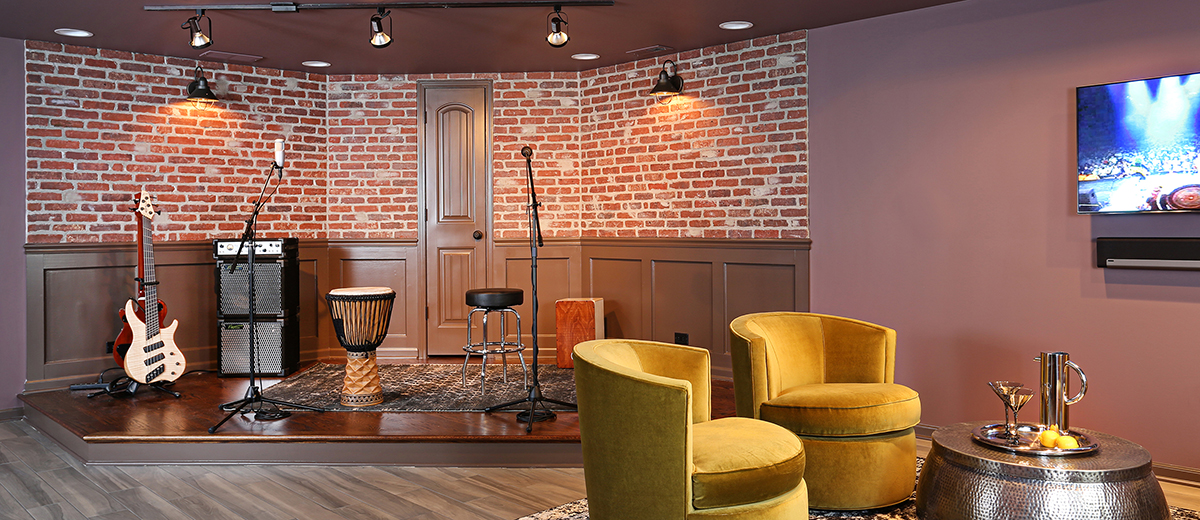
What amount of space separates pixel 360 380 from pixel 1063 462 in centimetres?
362

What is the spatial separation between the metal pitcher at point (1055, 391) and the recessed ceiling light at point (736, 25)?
2.74m

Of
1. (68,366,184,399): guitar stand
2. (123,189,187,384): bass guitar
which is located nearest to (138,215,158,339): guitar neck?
(123,189,187,384): bass guitar

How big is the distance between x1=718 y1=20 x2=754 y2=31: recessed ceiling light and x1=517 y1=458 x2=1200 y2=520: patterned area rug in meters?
2.88

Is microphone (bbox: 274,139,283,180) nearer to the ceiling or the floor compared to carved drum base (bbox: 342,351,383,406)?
nearer to the ceiling

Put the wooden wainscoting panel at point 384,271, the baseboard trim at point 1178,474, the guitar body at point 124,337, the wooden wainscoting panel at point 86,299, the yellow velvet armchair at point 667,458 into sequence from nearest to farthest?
the yellow velvet armchair at point 667,458
the baseboard trim at point 1178,474
the guitar body at point 124,337
the wooden wainscoting panel at point 86,299
the wooden wainscoting panel at point 384,271

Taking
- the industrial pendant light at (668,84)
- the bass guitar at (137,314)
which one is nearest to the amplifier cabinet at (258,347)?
the bass guitar at (137,314)

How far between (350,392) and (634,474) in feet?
9.01

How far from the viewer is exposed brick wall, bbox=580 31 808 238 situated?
16.6 feet

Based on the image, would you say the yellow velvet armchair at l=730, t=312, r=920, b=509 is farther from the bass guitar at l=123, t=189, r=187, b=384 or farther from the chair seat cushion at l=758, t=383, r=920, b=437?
the bass guitar at l=123, t=189, r=187, b=384

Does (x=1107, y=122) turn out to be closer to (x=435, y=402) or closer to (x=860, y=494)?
(x=860, y=494)

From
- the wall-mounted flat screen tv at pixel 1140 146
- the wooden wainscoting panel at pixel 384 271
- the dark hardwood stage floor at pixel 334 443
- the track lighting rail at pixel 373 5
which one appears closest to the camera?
the wall-mounted flat screen tv at pixel 1140 146

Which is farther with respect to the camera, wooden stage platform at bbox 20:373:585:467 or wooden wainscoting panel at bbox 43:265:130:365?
wooden wainscoting panel at bbox 43:265:130:365

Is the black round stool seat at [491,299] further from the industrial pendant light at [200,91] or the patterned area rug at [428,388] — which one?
the industrial pendant light at [200,91]

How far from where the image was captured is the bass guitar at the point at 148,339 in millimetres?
4836
